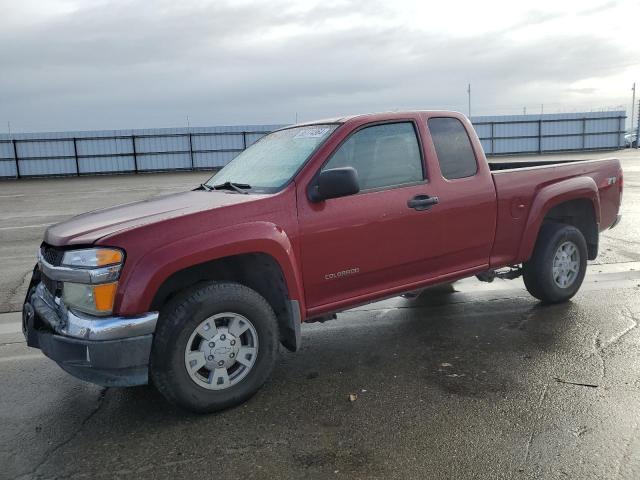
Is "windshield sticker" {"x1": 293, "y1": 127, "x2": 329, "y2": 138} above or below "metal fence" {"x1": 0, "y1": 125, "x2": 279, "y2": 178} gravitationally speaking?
above

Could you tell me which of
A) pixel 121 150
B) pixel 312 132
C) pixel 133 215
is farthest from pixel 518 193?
pixel 121 150

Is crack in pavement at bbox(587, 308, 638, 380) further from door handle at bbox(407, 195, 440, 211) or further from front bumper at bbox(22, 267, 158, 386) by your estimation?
front bumper at bbox(22, 267, 158, 386)

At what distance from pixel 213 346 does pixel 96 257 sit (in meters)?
0.85

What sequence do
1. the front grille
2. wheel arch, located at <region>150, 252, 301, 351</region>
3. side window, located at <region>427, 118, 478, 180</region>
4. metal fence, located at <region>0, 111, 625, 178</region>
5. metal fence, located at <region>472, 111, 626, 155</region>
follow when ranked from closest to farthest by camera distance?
the front grille
wheel arch, located at <region>150, 252, 301, 351</region>
side window, located at <region>427, 118, 478, 180</region>
metal fence, located at <region>0, 111, 625, 178</region>
metal fence, located at <region>472, 111, 626, 155</region>

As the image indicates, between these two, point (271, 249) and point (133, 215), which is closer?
point (271, 249)

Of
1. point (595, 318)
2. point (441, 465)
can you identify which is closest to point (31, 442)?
point (441, 465)

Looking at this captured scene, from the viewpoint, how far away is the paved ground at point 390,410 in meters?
2.82

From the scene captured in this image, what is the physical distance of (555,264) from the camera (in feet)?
17.1

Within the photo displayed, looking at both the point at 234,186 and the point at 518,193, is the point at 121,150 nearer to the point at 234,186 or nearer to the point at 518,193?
the point at 234,186

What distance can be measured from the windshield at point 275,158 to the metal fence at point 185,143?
23.5 metres

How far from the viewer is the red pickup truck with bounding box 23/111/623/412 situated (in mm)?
3115

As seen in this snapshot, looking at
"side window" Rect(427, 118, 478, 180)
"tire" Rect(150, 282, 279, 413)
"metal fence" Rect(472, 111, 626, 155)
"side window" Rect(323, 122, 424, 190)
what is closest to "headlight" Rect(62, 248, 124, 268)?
"tire" Rect(150, 282, 279, 413)

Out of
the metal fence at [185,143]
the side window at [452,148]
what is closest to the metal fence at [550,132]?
the metal fence at [185,143]

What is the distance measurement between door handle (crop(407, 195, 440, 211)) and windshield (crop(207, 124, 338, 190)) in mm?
787
